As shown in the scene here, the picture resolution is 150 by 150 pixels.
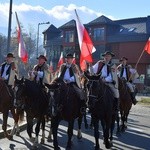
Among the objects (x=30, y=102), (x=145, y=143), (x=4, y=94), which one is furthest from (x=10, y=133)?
(x=145, y=143)

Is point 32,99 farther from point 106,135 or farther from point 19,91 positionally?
point 106,135

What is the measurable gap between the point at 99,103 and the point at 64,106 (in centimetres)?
98

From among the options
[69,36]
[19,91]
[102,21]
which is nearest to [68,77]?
[19,91]

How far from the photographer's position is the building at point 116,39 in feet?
197

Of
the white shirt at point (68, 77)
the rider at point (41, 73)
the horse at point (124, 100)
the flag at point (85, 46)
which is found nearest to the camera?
the white shirt at point (68, 77)

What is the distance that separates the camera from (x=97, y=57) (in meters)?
67.2

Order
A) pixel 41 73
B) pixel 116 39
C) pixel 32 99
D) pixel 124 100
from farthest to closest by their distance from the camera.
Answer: pixel 116 39, pixel 124 100, pixel 41 73, pixel 32 99

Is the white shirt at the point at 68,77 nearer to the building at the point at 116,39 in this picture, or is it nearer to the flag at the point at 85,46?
the flag at the point at 85,46

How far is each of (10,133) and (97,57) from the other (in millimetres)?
54895

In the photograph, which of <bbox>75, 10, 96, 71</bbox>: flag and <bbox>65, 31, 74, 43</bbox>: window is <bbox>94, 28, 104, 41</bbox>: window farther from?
<bbox>75, 10, 96, 71</bbox>: flag

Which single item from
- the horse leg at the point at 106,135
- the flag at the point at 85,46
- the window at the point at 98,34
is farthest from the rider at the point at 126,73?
the window at the point at 98,34

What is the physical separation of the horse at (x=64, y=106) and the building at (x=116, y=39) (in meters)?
46.0

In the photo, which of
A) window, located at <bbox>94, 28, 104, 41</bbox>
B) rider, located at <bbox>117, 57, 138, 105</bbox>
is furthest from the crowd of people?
window, located at <bbox>94, 28, 104, 41</bbox>

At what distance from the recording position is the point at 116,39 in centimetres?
6328
